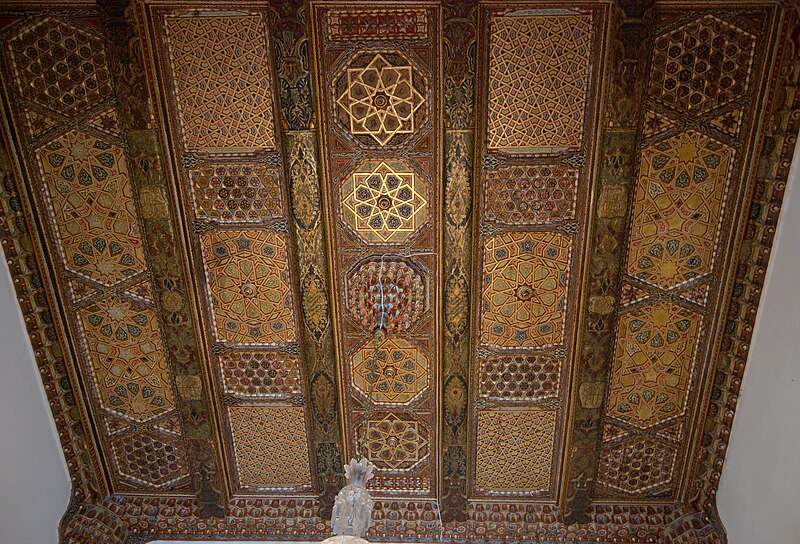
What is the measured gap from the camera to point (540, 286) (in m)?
4.42

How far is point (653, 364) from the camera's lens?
4.62 m

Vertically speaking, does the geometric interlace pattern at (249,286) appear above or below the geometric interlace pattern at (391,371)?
above

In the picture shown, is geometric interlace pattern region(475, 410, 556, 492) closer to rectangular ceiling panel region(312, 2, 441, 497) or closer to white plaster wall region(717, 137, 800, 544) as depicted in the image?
rectangular ceiling panel region(312, 2, 441, 497)

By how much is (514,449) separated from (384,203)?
192 centimetres

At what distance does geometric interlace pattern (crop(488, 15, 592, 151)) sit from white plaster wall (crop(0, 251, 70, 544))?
120 inches

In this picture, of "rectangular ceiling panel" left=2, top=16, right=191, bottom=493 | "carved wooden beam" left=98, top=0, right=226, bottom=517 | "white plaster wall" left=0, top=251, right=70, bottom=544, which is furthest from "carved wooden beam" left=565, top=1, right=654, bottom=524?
"white plaster wall" left=0, top=251, right=70, bottom=544

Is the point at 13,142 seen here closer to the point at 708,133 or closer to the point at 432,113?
the point at 432,113

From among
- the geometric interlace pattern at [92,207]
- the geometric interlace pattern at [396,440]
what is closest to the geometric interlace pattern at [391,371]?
the geometric interlace pattern at [396,440]

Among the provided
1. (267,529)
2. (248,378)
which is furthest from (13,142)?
(267,529)

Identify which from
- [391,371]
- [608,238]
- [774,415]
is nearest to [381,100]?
[608,238]

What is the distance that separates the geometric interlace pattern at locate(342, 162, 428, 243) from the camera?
13.7ft

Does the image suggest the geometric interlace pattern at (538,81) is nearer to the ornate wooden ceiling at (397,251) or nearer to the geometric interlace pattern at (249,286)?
the ornate wooden ceiling at (397,251)

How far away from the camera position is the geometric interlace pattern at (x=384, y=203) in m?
4.17

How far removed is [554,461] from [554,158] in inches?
82.2
